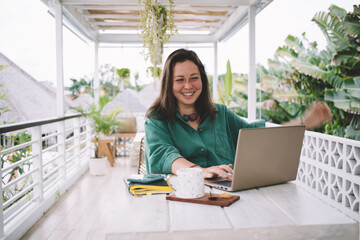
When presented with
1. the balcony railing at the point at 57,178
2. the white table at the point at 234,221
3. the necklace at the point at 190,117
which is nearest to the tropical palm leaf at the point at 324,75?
the balcony railing at the point at 57,178

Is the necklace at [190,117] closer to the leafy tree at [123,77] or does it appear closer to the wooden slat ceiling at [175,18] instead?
the wooden slat ceiling at [175,18]

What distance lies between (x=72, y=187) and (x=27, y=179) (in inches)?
51.0

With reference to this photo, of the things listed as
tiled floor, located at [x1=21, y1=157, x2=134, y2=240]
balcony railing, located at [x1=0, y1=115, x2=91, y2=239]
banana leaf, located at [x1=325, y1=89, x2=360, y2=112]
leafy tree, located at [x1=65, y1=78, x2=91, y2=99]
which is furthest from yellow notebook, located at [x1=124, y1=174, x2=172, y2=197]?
leafy tree, located at [x1=65, y1=78, x2=91, y2=99]

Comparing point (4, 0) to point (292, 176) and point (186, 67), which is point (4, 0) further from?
point (292, 176)

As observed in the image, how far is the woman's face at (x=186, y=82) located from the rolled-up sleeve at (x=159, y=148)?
194 mm

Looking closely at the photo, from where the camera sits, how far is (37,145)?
10.6ft

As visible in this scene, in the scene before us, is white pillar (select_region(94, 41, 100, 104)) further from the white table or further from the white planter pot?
the white table

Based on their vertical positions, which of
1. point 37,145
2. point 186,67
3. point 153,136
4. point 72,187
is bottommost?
point 72,187

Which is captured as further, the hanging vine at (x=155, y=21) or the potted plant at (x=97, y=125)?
the potted plant at (x=97, y=125)

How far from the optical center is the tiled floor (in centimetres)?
267

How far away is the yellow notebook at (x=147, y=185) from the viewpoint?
115 cm

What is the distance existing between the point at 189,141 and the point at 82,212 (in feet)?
7.05

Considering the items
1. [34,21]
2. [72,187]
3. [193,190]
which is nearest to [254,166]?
[193,190]

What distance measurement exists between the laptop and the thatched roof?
224 centimetres
